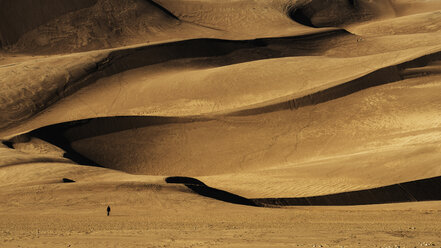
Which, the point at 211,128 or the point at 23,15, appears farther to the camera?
the point at 23,15

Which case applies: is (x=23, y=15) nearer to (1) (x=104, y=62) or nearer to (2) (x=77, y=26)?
(2) (x=77, y=26)

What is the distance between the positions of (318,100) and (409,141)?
4691mm

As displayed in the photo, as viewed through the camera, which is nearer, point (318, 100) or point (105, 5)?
point (318, 100)

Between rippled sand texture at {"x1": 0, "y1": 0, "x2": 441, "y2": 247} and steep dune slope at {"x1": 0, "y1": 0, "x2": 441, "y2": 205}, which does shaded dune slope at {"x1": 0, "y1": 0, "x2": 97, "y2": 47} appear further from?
steep dune slope at {"x1": 0, "y1": 0, "x2": 441, "y2": 205}

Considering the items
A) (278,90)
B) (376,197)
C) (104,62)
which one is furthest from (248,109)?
(104,62)

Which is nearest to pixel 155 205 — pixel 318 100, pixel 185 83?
pixel 318 100

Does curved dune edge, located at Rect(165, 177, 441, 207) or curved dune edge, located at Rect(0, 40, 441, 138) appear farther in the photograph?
curved dune edge, located at Rect(0, 40, 441, 138)

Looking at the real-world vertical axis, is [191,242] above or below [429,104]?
below

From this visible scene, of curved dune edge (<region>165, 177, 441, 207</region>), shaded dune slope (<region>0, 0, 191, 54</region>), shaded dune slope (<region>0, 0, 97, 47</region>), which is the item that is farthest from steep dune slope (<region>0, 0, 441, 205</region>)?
shaded dune slope (<region>0, 0, 97, 47</region>)

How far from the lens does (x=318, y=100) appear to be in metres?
21.8

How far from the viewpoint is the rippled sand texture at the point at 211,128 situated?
12.3 m

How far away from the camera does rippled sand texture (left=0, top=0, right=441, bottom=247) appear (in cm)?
1231

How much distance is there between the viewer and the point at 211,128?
22141 millimetres

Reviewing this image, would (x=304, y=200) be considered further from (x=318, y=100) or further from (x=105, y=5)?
(x=105, y=5)
